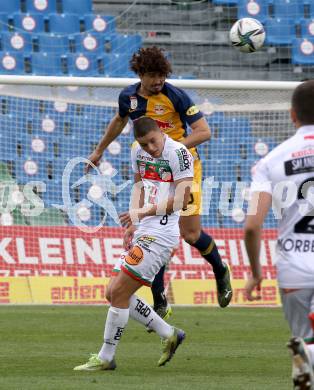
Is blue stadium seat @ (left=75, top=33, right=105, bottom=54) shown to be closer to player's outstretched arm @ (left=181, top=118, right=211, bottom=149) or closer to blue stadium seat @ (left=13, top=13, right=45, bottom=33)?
blue stadium seat @ (left=13, top=13, right=45, bottom=33)

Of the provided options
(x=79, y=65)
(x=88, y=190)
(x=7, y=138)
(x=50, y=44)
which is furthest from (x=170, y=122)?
(x=50, y=44)

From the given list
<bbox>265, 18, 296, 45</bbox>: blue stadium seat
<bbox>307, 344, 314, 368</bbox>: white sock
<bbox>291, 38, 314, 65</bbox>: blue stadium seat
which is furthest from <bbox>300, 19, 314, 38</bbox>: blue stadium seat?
<bbox>307, 344, 314, 368</bbox>: white sock

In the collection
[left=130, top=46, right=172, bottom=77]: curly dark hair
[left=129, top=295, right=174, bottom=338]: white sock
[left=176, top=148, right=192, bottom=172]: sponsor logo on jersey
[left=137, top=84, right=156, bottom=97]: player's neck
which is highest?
[left=130, top=46, right=172, bottom=77]: curly dark hair

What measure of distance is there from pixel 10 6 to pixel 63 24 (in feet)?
3.77

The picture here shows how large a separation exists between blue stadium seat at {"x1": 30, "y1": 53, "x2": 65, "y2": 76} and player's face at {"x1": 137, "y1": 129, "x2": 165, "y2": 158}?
1183 centimetres

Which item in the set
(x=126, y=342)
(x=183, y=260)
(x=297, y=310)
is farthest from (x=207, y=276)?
(x=297, y=310)

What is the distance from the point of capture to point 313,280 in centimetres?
546

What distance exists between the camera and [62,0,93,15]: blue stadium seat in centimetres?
2123

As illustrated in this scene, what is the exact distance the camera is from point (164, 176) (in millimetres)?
8344

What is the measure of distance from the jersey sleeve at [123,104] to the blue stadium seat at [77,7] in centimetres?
1162

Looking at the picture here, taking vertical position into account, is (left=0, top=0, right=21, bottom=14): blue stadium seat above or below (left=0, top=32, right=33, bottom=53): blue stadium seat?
above

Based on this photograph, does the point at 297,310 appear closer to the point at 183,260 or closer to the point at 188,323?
the point at 188,323

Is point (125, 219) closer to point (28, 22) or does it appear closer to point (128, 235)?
point (128, 235)

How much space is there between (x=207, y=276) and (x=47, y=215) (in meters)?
2.68
